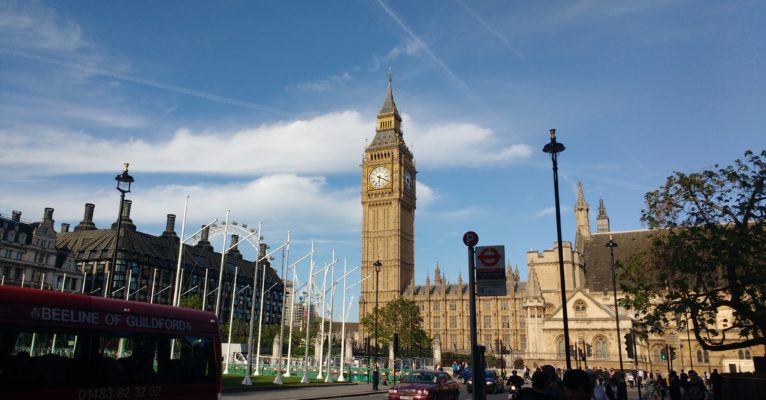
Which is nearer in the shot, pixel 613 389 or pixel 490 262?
pixel 490 262

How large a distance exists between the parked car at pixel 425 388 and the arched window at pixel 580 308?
40661mm

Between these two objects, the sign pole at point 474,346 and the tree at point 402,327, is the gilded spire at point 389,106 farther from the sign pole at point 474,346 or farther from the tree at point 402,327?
the sign pole at point 474,346

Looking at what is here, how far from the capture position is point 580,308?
2304 inches

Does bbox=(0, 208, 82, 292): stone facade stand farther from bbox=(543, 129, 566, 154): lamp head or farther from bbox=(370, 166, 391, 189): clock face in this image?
bbox=(543, 129, 566, 154): lamp head

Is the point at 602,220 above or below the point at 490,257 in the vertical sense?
above

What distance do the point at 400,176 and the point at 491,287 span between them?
98.4 m

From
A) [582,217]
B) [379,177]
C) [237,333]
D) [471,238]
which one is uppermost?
[379,177]

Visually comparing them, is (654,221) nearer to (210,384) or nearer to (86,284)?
(210,384)

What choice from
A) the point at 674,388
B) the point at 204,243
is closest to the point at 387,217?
the point at 204,243

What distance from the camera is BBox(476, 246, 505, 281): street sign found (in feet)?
41.0

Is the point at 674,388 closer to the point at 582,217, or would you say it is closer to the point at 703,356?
the point at 703,356

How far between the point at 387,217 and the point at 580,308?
5680 cm

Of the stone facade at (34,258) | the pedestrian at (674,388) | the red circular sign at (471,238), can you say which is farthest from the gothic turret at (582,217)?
the stone facade at (34,258)

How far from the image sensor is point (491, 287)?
1237 centimetres
